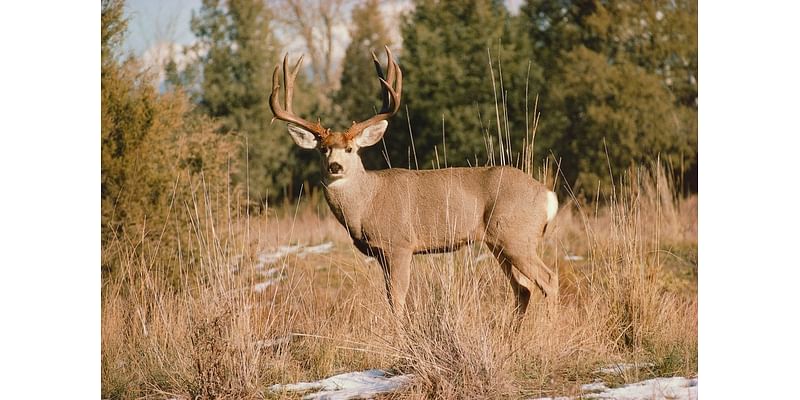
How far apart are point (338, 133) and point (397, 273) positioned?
96 centimetres

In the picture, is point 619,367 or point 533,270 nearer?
point 619,367

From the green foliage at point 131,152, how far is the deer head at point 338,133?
1.02 metres

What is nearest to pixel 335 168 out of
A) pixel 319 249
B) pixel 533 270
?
pixel 533 270

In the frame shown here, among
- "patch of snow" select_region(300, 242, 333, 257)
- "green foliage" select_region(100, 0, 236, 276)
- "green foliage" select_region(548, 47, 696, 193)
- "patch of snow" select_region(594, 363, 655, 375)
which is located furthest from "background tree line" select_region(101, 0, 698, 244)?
"patch of snow" select_region(594, 363, 655, 375)

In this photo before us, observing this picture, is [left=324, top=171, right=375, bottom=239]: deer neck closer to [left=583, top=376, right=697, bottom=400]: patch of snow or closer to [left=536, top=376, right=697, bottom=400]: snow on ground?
[left=536, top=376, right=697, bottom=400]: snow on ground

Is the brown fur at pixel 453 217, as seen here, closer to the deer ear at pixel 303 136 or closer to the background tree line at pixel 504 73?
the deer ear at pixel 303 136

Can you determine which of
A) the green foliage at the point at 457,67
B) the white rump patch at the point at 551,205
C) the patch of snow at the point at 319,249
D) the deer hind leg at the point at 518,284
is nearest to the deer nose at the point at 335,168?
the deer hind leg at the point at 518,284

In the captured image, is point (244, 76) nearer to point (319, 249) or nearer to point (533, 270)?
point (319, 249)

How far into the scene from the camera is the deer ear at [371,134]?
6184 mm

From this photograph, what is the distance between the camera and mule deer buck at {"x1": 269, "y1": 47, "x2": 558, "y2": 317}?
6145 millimetres

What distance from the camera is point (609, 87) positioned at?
12.4 m

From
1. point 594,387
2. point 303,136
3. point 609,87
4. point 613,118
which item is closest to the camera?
point 594,387
